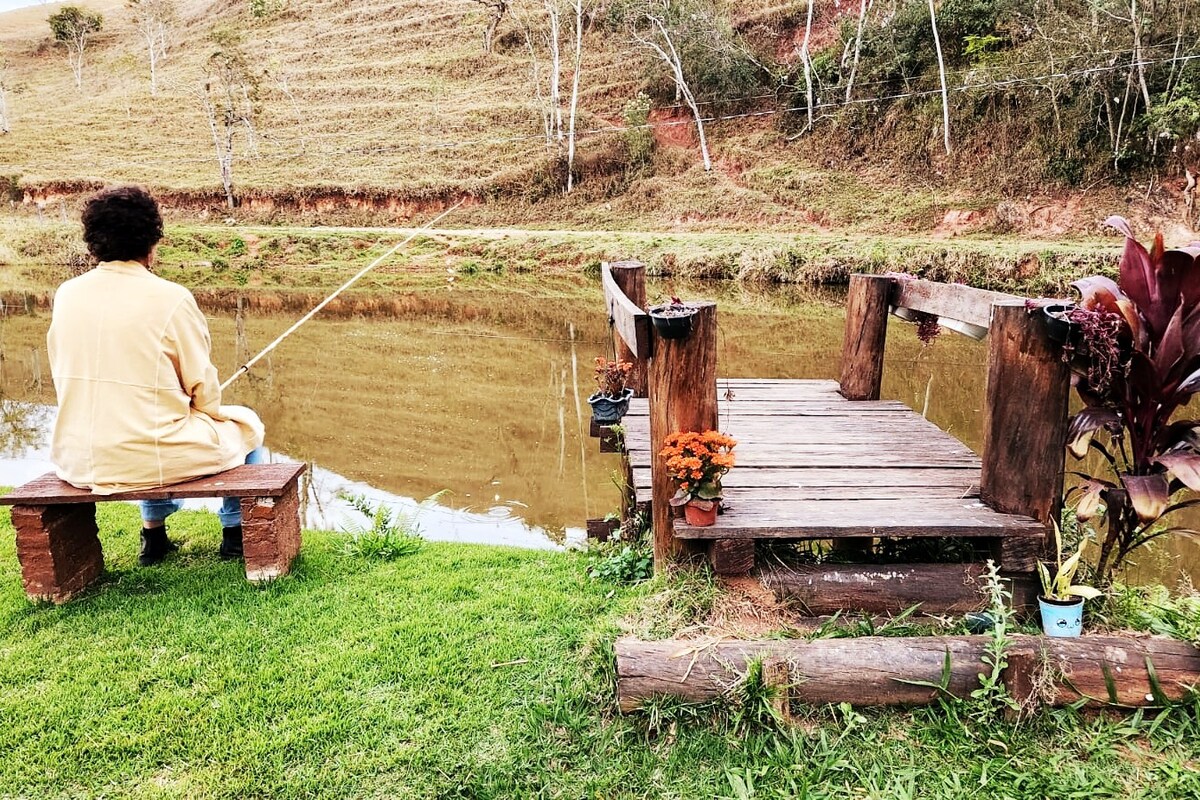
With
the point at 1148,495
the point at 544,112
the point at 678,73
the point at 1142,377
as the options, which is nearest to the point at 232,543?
the point at 1148,495

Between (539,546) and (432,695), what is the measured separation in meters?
2.74

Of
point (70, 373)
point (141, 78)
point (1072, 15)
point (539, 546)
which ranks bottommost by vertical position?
point (539, 546)

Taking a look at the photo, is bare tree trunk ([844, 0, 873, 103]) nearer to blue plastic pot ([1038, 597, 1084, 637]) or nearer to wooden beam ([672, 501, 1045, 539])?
wooden beam ([672, 501, 1045, 539])

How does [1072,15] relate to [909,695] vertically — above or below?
above

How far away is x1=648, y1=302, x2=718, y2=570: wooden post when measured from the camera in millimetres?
3209

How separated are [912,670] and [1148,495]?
3.79 feet

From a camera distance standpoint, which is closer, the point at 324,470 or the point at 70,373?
the point at 70,373

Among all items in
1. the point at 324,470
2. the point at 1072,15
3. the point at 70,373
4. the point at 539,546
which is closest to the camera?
the point at 70,373

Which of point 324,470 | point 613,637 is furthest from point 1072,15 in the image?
point 613,637

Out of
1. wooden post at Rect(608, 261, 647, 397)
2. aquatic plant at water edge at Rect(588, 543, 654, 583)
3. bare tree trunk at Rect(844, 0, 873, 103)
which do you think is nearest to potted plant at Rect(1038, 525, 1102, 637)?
aquatic plant at water edge at Rect(588, 543, 654, 583)

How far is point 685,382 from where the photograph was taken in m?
3.25

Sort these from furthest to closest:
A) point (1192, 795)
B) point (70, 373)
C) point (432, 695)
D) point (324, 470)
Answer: point (324, 470), point (70, 373), point (432, 695), point (1192, 795)

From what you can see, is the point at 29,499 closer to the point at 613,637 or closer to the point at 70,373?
the point at 70,373

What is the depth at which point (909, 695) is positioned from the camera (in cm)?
276
